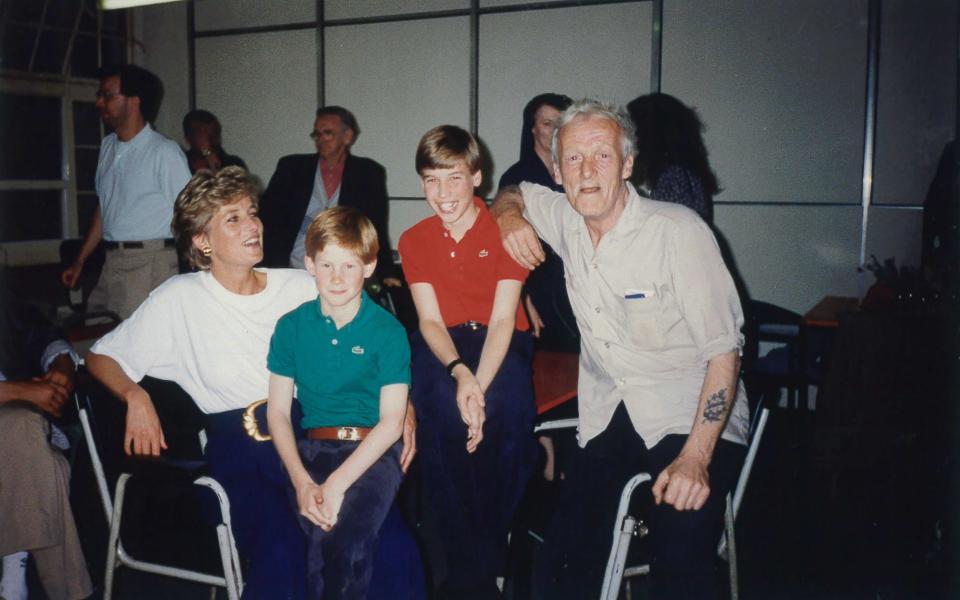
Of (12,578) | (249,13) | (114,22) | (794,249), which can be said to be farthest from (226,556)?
(114,22)

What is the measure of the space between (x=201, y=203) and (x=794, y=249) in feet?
12.9

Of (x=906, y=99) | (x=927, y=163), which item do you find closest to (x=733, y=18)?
(x=906, y=99)

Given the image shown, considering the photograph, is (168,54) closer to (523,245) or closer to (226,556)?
(523,245)

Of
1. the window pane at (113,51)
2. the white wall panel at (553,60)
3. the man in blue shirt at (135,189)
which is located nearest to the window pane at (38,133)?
the window pane at (113,51)

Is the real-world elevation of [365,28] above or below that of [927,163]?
above

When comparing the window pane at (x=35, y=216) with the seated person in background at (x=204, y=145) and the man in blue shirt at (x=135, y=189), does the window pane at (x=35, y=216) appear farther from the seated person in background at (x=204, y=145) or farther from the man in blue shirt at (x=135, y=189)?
the man in blue shirt at (x=135, y=189)

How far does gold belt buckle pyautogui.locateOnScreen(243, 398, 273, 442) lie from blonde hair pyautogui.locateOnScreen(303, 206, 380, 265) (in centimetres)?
46

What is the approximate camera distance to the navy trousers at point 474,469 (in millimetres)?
2111

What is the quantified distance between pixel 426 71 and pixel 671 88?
191cm

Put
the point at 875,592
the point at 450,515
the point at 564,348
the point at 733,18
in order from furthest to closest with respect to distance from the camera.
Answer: the point at 733,18
the point at 564,348
the point at 875,592
the point at 450,515

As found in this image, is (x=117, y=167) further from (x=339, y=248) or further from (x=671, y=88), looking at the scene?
(x=671, y=88)

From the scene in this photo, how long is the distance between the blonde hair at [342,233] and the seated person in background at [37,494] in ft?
3.35

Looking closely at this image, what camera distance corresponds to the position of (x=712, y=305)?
190 cm

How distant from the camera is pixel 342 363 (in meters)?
1.95
